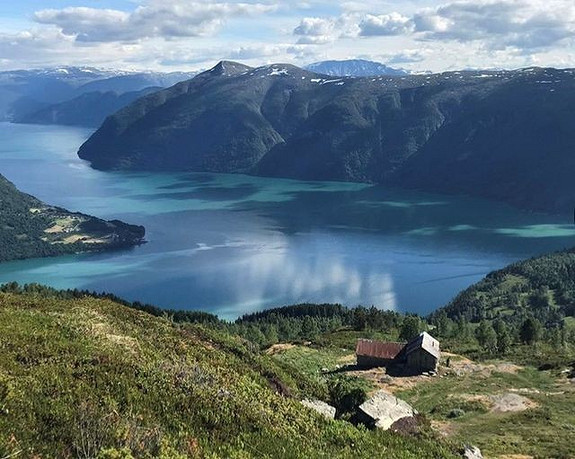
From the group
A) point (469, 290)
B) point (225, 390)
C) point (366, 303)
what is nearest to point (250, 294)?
point (366, 303)

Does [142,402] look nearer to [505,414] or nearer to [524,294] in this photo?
[505,414]

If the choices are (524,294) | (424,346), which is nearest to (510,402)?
(424,346)

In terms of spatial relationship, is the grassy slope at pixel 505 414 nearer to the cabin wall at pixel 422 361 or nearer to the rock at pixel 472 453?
the rock at pixel 472 453

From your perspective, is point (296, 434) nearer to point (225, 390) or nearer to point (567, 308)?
point (225, 390)

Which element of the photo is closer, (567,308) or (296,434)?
(296,434)

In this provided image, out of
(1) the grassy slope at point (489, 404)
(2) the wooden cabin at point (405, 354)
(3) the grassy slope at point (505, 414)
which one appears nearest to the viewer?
(3) the grassy slope at point (505, 414)

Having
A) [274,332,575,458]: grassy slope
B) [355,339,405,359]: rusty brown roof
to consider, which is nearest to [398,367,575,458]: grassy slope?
[274,332,575,458]: grassy slope

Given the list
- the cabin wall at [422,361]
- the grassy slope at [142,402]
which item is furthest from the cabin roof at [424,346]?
the grassy slope at [142,402]
